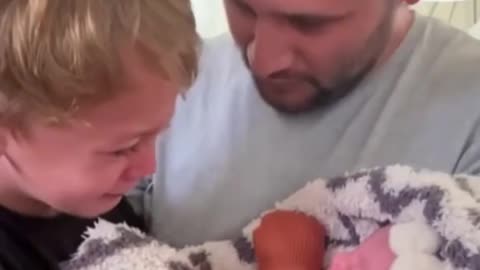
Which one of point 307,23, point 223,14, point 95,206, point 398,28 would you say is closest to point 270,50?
point 307,23

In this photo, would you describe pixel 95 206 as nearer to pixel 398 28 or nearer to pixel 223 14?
pixel 398 28

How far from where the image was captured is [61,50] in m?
0.84

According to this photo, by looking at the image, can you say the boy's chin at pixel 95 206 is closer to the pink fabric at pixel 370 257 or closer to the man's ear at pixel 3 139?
the man's ear at pixel 3 139

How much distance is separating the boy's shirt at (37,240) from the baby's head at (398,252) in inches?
10.1

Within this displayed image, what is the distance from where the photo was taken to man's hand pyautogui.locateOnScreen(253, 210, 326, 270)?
3.26ft

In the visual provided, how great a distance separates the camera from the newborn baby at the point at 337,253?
37.0 inches

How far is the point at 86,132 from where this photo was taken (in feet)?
2.90

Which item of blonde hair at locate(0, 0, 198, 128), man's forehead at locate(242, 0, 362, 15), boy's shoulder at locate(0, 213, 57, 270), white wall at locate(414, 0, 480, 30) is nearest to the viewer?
blonde hair at locate(0, 0, 198, 128)

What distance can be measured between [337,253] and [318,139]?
0.48 ft

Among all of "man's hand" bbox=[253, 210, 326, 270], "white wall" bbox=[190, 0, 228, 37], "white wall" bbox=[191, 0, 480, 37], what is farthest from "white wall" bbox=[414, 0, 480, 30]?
"man's hand" bbox=[253, 210, 326, 270]

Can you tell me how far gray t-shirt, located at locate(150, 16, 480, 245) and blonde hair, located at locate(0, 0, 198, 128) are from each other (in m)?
0.28

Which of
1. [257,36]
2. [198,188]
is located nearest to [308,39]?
[257,36]

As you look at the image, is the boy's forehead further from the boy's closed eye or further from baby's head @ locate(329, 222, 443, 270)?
baby's head @ locate(329, 222, 443, 270)

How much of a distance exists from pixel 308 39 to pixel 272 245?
0.22 meters
